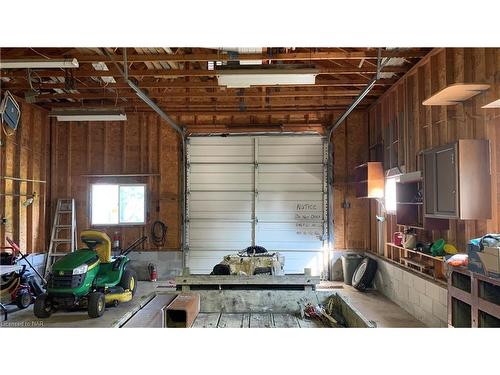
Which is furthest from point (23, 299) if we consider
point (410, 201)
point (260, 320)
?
point (410, 201)

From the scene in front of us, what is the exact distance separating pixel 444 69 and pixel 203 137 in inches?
210

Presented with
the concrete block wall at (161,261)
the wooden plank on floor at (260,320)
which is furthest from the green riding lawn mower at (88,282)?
the wooden plank on floor at (260,320)

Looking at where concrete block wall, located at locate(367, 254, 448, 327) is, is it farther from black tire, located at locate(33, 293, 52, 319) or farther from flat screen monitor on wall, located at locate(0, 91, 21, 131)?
flat screen monitor on wall, located at locate(0, 91, 21, 131)

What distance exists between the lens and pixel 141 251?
27.5ft

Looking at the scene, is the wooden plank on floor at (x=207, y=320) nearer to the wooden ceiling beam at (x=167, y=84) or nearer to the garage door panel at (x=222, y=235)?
the wooden ceiling beam at (x=167, y=84)

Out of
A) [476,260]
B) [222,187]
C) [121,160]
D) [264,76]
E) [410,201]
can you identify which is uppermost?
[264,76]

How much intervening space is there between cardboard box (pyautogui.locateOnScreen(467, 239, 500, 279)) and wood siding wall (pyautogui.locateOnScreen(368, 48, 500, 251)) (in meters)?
1.18

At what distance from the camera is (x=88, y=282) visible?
550cm

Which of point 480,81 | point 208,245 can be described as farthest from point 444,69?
point 208,245

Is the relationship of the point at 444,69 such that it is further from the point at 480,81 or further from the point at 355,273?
the point at 355,273

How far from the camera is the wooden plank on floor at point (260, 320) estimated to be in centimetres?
279

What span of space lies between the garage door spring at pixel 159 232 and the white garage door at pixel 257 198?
592mm

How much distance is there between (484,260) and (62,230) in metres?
8.51

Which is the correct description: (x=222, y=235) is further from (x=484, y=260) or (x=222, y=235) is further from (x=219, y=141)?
(x=484, y=260)
